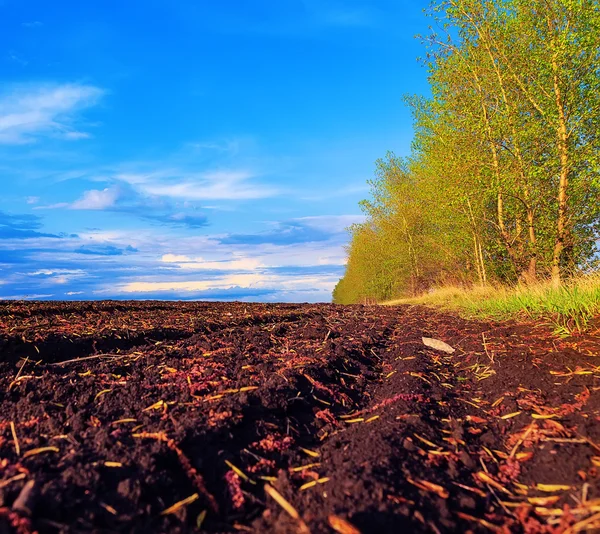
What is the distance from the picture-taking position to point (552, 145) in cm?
1422

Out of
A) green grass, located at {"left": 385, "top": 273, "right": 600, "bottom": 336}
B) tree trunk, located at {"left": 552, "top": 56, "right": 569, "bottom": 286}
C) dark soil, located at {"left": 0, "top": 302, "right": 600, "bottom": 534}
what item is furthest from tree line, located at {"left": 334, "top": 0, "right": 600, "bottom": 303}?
dark soil, located at {"left": 0, "top": 302, "right": 600, "bottom": 534}

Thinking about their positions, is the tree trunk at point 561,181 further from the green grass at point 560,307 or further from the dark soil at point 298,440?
the dark soil at point 298,440

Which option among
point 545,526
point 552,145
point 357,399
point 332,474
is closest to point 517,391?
point 357,399

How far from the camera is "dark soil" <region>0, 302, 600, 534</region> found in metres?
2.20

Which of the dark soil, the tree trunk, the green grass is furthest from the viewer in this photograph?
the tree trunk

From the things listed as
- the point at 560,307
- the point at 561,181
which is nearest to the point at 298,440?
the point at 560,307

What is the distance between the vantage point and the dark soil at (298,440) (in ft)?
7.20

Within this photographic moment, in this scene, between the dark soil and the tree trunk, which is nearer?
the dark soil

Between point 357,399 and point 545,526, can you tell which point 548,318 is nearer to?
point 357,399

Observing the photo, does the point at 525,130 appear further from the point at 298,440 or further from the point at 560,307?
the point at 298,440

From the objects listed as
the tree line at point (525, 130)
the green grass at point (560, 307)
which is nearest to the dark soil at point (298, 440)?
the green grass at point (560, 307)

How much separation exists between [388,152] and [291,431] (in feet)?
107

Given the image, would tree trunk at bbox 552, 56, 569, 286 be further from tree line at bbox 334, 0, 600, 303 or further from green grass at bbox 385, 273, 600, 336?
green grass at bbox 385, 273, 600, 336

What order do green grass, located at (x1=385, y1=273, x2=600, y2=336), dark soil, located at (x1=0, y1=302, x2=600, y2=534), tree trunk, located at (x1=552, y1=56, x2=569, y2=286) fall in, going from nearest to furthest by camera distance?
dark soil, located at (x1=0, y1=302, x2=600, y2=534) → green grass, located at (x1=385, y1=273, x2=600, y2=336) → tree trunk, located at (x1=552, y1=56, x2=569, y2=286)
